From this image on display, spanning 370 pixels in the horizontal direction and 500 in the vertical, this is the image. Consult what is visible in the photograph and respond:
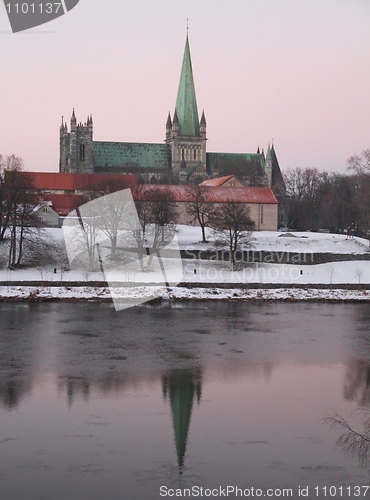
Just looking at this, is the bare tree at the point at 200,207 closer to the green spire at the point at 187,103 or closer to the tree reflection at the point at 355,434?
the tree reflection at the point at 355,434

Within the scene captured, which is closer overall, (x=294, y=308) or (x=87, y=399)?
(x=87, y=399)

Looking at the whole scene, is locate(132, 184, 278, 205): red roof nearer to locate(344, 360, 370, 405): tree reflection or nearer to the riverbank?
the riverbank

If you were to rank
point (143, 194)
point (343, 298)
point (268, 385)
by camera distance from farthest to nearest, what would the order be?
point (143, 194) → point (343, 298) → point (268, 385)

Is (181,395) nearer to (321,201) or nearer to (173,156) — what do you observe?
(321,201)

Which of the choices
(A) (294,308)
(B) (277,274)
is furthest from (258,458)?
(B) (277,274)

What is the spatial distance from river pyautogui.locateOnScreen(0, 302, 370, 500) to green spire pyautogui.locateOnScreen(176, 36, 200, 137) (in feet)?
235

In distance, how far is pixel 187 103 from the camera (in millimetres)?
97188

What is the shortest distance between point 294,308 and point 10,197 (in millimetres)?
17951

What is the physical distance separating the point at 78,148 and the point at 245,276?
6619cm

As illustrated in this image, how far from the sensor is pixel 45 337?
68.6ft

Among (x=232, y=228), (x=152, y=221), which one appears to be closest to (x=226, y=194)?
(x=152, y=221)

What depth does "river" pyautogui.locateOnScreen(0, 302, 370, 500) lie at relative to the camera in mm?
9969

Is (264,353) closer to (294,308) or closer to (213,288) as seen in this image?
(294,308)

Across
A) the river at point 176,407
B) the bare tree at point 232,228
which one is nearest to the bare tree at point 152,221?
the bare tree at point 232,228
